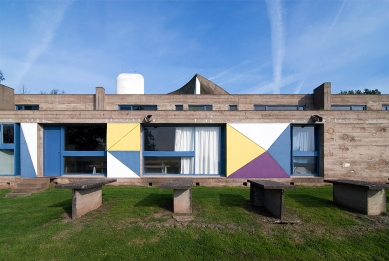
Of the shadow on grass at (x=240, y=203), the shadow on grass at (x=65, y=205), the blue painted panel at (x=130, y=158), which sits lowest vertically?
the shadow on grass at (x=65, y=205)

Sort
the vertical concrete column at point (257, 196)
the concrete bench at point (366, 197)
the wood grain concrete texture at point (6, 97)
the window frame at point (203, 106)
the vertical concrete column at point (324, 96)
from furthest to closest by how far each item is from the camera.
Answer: the window frame at point (203, 106)
the vertical concrete column at point (324, 96)
the wood grain concrete texture at point (6, 97)
the vertical concrete column at point (257, 196)
the concrete bench at point (366, 197)

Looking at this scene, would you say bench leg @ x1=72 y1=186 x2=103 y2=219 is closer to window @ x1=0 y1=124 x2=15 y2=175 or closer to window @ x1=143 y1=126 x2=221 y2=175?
window @ x1=143 y1=126 x2=221 y2=175

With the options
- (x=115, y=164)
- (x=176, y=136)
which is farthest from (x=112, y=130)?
(x=176, y=136)

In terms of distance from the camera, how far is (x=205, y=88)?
21.8 meters

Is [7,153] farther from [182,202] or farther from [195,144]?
[182,202]

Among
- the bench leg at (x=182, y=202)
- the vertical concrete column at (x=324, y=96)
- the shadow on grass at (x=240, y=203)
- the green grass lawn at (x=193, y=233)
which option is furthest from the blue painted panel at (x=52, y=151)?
the vertical concrete column at (x=324, y=96)

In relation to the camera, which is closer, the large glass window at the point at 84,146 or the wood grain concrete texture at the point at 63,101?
the large glass window at the point at 84,146

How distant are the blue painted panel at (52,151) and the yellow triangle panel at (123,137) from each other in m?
2.99

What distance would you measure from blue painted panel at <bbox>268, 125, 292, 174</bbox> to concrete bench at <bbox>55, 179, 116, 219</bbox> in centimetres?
871

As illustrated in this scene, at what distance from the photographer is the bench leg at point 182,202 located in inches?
261

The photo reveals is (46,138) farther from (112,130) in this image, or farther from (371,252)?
(371,252)

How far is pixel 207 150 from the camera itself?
12125mm

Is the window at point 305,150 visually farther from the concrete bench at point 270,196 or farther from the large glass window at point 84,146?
the large glass window at point 84,146

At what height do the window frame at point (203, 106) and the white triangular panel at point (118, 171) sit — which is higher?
the window frame at point (203, 106)
